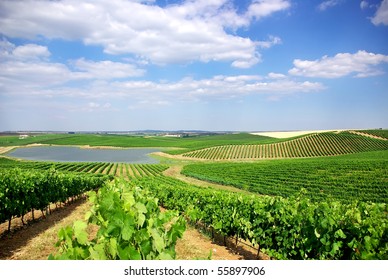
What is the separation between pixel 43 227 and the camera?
1355 cm

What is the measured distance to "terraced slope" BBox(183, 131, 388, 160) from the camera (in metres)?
72.6

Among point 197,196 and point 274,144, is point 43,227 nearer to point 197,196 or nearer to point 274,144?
point 197,196

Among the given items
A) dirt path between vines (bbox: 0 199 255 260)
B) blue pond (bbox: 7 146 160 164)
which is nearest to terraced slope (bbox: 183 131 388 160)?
blue pond (bbox: 7 146 160 164)

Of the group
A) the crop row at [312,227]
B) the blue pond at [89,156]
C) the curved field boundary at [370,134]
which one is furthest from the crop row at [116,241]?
the curved field boundary at [370,134]

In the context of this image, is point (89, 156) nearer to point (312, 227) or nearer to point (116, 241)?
point (312, 227)

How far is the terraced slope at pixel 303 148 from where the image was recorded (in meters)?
72.6

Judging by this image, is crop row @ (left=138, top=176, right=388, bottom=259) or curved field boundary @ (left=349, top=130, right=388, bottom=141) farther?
curved field boundary @ (left=349, top=130, right=388, bottom=141)

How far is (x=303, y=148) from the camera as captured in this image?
79.6m

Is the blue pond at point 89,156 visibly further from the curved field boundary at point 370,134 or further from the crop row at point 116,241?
the crop row at point 116,241

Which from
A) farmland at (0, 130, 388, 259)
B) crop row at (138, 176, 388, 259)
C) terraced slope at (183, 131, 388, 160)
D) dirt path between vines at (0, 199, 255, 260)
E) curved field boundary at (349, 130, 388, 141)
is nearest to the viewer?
farmland at (0, 130, 388, 259)

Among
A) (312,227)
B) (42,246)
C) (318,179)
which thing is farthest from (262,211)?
(318,179)

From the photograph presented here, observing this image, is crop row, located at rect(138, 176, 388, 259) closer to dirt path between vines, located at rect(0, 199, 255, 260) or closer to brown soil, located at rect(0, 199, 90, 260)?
dirt path between vines, located at rect(0, 199, 255, 260)
